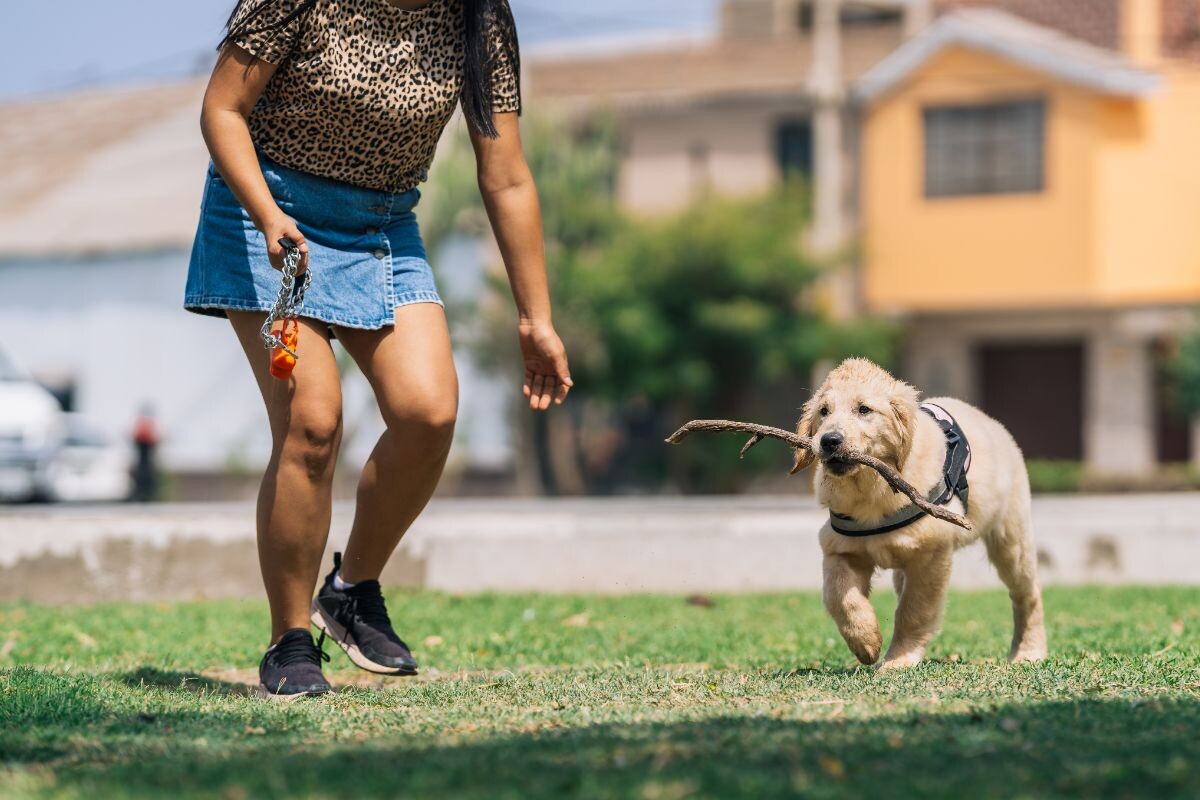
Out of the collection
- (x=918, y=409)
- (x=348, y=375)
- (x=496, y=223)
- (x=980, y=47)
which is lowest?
(x=348, y=375)

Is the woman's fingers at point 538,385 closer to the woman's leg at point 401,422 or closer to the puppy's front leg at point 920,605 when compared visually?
the woman's leg at point 401,422

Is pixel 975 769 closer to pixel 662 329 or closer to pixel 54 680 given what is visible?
pixel 54 680

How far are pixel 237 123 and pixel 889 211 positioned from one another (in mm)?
26926

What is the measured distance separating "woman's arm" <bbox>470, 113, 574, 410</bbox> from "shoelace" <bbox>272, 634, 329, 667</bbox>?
1.05 metres

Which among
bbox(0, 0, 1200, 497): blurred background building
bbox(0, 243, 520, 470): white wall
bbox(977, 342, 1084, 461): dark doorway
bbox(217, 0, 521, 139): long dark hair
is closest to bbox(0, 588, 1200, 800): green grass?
bbox(217, 0, 521, 139): long dark hair

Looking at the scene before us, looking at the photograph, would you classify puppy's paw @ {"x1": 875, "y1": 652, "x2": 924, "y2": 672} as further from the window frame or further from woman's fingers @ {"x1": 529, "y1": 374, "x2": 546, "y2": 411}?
the window frame

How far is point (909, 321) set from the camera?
105 feet

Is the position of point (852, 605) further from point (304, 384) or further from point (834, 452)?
point (304, 384)

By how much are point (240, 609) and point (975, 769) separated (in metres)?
5.77

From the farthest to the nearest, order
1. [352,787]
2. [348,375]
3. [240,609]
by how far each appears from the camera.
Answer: [348,375] → [240,609] → [352,787]

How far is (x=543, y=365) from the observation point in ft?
18.9

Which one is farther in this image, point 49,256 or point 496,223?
point 49,256

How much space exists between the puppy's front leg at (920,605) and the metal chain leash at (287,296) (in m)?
2.25

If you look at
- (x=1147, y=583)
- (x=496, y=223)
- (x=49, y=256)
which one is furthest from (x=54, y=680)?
(x=49, y=256)
